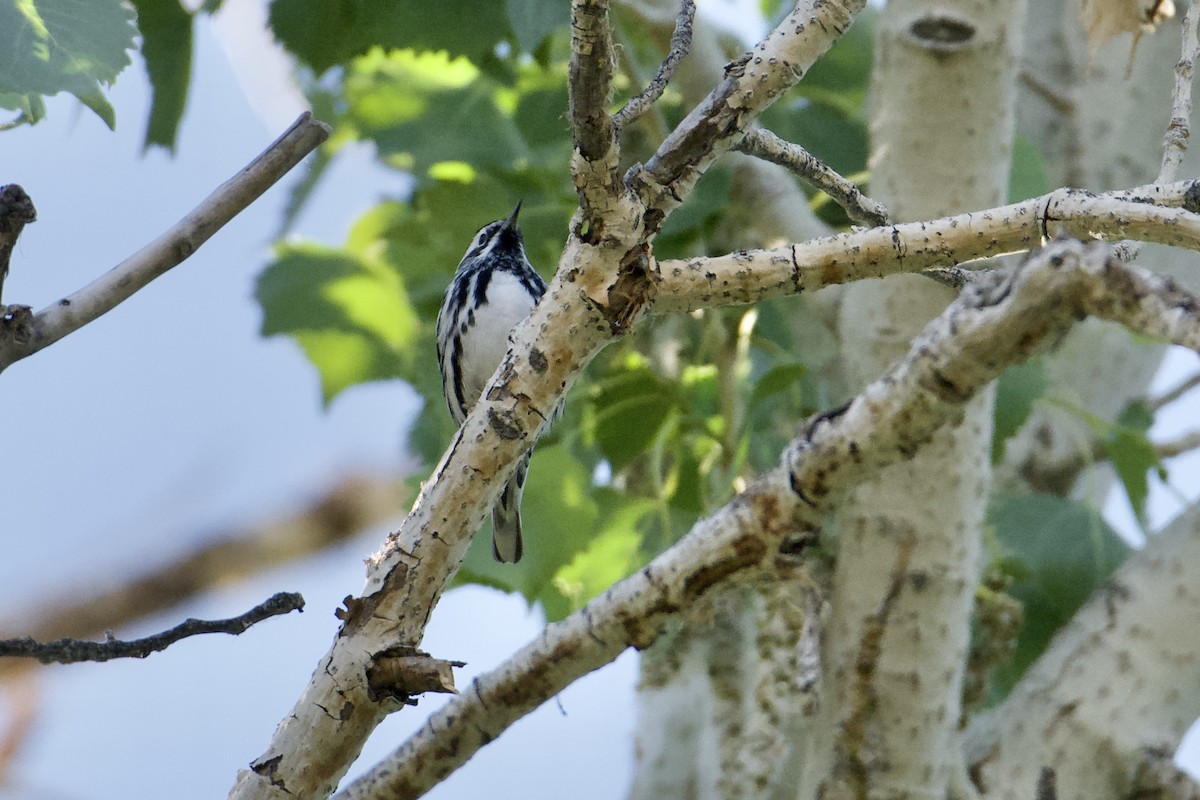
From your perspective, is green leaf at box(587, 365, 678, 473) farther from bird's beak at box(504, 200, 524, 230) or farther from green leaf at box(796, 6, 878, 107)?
green leaf at box(796, 6, 878, 107)

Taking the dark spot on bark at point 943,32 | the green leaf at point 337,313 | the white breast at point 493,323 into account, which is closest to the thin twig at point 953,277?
the dark spot on bark at point 943,32

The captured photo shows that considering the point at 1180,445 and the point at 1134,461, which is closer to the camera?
the point at 1134,461

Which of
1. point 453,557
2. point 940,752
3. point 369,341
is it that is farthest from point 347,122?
point 453,557

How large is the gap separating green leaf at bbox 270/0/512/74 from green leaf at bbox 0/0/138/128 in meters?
0.79

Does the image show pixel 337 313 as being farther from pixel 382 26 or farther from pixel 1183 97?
pixel 1183 97

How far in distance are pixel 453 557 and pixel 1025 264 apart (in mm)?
415

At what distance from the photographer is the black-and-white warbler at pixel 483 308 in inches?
89.5

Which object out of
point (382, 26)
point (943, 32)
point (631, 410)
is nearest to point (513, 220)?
point (631, 410)

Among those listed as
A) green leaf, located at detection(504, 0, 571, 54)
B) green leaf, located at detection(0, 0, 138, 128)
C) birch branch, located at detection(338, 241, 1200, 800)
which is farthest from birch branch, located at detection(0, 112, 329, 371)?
green leaf, located at detection(504, 0, 571, 54)

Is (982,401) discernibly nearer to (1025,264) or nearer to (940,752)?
(940,752)

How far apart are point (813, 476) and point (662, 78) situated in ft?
0.94

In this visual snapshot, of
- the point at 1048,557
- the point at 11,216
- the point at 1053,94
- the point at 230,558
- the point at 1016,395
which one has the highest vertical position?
the point at 230,558

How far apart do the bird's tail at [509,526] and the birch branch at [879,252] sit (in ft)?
2.96

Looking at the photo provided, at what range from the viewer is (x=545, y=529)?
74.5 inches
